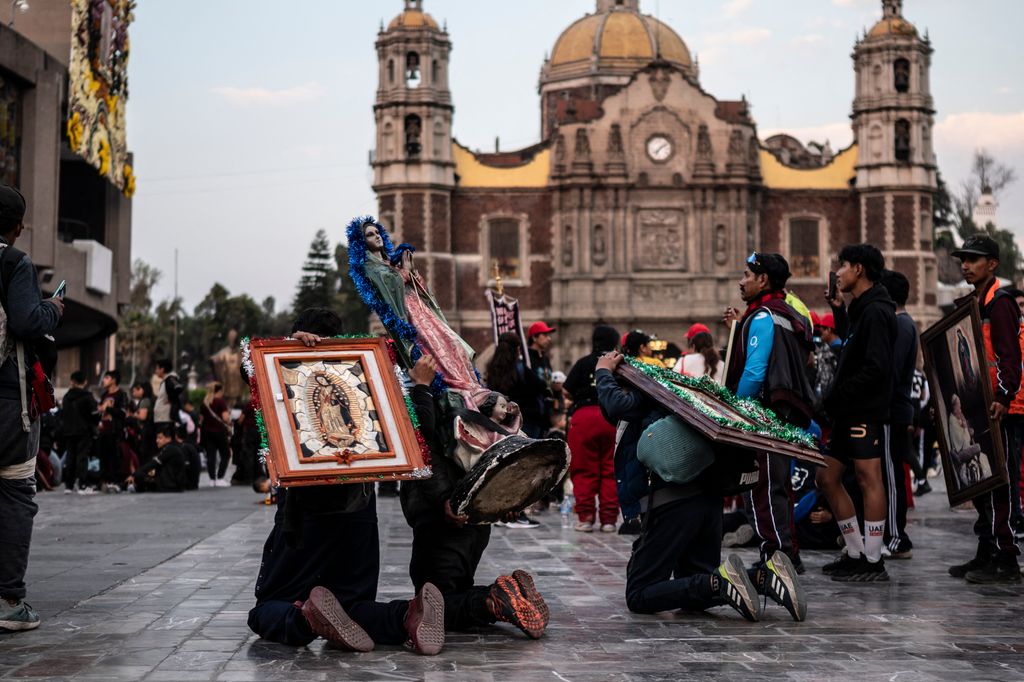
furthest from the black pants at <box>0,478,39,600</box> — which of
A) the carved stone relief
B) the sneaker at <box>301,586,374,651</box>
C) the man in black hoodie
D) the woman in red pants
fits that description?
the carved stone relief

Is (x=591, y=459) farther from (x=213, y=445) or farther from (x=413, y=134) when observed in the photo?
(x=413, y=134)

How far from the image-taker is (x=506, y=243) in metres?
51.0

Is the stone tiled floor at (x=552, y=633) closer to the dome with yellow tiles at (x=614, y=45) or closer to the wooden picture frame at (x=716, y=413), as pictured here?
the wooden picture frame at (x=716, y=413)

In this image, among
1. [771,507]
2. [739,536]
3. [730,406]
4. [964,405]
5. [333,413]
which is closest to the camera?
[333,413]

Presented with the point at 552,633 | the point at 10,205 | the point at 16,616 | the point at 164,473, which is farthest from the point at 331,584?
the point at 164,473

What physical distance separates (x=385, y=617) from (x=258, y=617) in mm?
520

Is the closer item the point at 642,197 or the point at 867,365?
the point at 867,365

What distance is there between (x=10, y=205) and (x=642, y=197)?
44.8 metres

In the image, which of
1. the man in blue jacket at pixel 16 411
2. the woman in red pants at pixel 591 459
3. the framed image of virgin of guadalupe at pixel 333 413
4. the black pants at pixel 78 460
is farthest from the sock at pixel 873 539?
the black pants at pixel 78 460

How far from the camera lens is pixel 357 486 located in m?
5.86

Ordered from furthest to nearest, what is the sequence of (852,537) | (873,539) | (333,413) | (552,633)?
1. (852,537)
2. (873,539)
3. (552,633)
4. (333,413)

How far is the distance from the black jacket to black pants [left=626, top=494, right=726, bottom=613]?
1.59m

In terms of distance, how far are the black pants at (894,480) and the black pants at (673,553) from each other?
80.1 inches

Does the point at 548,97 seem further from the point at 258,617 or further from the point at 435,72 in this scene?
the point at 258,617
